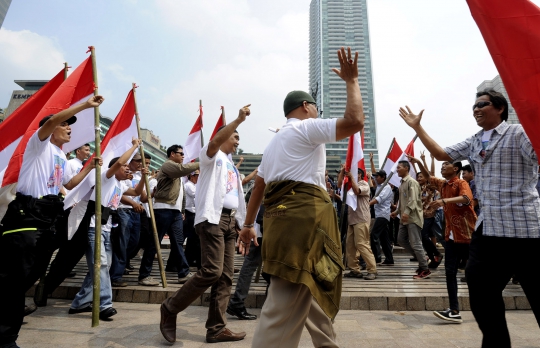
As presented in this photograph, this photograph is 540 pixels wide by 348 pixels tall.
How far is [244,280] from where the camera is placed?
4.36 m

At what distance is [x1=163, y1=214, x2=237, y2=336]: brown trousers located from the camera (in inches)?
131

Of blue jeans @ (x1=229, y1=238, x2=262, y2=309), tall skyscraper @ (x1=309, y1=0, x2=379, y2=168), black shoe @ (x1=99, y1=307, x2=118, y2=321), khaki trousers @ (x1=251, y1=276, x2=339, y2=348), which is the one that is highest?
tall skyscraper @ (x1=309, y1=0, x2=379, y2=168)

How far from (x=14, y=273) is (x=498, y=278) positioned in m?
3.73

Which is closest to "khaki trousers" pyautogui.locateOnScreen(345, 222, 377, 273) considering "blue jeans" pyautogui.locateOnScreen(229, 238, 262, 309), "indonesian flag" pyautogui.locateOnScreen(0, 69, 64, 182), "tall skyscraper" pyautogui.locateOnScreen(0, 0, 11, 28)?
"blue jeans" pyautogui.locateOnScreen(229, 238, 262, 309)

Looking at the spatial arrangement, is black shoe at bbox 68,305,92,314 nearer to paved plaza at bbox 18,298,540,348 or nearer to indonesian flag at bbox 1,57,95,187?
paved plaza at bbox 18,298,540,348

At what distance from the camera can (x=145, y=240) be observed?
675 centimetres

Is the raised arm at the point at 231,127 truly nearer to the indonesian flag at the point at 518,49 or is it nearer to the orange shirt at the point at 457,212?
the indonesian flag at the point at 518,49

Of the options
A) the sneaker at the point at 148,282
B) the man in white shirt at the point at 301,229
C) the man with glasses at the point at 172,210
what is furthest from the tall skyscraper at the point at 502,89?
the sneaker at the point at 148,282

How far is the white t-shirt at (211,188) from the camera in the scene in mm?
3557

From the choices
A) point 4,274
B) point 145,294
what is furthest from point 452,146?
point 145,294

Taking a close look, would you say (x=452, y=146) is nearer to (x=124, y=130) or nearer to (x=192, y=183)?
(x=124, y=130)

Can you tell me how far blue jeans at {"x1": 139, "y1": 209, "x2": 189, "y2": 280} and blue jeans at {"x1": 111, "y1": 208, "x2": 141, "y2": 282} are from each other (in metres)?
0.34

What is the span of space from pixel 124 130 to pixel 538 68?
4.96m

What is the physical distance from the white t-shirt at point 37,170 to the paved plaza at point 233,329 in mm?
1397
